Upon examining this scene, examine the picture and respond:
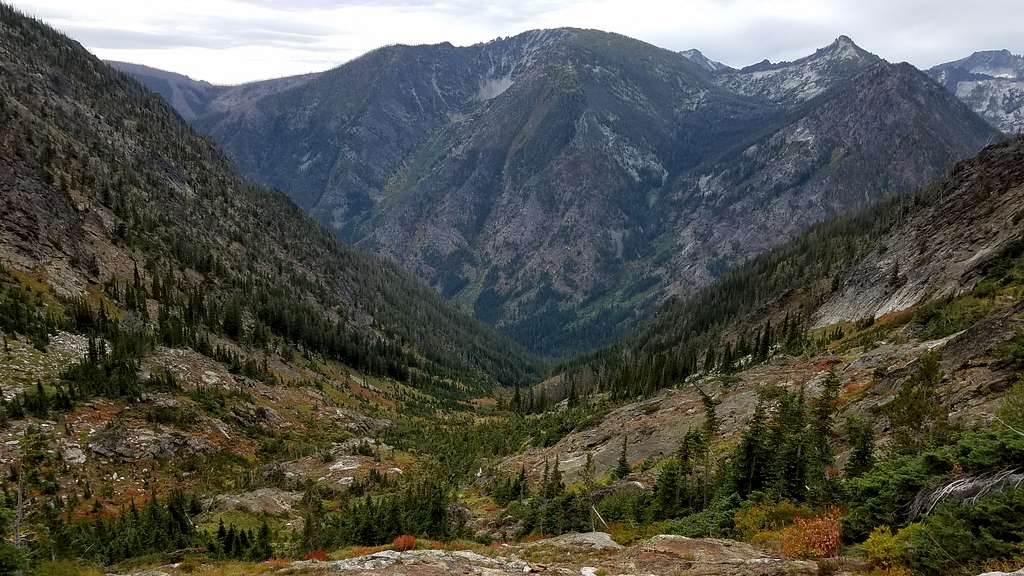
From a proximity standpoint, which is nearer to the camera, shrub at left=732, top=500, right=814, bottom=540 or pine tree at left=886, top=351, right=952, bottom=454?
pine tree at left=886, top=351, right=952, bottom=454

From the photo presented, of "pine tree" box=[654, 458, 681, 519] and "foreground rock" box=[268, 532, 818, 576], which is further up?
"foreground rock" box=[268, 532, 818, 576]

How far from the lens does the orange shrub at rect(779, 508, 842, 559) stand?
19359mm

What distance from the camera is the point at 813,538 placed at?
66.5 ft

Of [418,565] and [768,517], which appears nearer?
[418,565]

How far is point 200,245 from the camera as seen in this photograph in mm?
160375

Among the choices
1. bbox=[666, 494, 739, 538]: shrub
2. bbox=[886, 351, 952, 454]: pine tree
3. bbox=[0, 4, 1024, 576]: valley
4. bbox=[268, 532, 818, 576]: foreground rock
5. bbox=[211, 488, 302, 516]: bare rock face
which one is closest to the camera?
bbox=[268, 532, 818, 576]: foreground rock

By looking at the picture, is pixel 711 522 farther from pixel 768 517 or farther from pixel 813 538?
pixel 813 538

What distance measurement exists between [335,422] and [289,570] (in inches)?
3375

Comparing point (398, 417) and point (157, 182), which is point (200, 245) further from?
point (398, 417)

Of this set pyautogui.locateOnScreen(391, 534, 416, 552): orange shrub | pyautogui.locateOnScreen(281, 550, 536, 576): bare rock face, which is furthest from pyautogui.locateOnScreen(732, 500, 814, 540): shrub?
pyautogui.locateOnScreen(391, 534, 416, 552): orange shrub

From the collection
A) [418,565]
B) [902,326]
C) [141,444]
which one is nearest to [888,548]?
[418,565]

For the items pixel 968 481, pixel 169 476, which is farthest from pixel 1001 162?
pixel 169 476

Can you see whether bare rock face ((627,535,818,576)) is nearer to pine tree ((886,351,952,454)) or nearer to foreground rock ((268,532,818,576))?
foreground rock ((268,532,818,576))

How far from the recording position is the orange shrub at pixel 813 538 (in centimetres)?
1936
